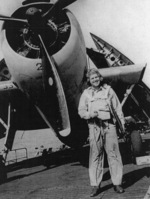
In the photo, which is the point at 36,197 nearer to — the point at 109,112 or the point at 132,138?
the point at 109,112

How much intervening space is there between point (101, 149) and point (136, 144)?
243cm

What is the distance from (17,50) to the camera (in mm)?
5621

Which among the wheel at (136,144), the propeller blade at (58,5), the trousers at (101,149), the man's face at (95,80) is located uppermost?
the propeller blade at (58,5)

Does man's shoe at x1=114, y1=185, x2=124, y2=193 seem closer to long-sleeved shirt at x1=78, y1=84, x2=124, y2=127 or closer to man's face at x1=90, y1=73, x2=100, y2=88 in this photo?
long-sleeved shirt at x1=78, y1=84, x2=124, y2=127

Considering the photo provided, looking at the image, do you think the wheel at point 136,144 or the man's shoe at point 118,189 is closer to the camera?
the man's shoe at point 118,189

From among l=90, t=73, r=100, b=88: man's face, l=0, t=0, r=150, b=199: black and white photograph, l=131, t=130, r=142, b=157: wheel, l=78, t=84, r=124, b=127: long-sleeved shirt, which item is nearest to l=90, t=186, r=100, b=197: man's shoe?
l=0, t=0, r=150, b=199: black and white photograph

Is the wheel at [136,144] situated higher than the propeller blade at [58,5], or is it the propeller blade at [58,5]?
the propeller blade at [58,5]

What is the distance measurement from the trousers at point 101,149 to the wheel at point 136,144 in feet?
7.33

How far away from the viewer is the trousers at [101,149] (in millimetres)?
3945

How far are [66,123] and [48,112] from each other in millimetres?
904

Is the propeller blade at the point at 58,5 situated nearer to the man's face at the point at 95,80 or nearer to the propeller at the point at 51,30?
the propeller at the point at 51,30

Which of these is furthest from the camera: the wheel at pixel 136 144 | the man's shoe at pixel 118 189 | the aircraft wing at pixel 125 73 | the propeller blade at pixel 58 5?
the aircraft wing at pixel 125 73

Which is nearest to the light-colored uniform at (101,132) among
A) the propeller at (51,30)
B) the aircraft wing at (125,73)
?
the propeller at (51,30)

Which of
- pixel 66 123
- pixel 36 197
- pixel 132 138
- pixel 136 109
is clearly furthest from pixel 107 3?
pixel 136 109
